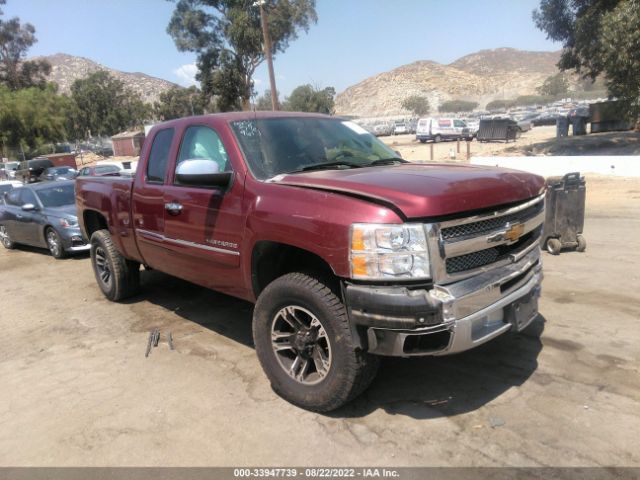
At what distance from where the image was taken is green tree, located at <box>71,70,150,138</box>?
235ft

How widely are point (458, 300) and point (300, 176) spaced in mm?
1378

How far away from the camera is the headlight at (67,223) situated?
30.6 feet

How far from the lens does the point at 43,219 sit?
382 inches

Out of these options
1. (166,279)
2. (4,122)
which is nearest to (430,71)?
(4,122)

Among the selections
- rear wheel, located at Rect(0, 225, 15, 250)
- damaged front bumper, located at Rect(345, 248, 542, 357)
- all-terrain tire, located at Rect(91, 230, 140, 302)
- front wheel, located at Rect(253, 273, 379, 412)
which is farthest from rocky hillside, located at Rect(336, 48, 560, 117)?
damaged front bumper, located at Rect(345, 248, 542, 357)

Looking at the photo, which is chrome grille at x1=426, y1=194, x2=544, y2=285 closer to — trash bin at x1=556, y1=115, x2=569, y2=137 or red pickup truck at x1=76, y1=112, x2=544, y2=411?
red pickup truck at x1=76, y1=112, x2=544, y2=411

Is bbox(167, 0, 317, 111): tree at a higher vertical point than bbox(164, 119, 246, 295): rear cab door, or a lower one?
higher

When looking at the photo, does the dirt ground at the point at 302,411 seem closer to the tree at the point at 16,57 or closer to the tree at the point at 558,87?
the tree at the point at 16,57

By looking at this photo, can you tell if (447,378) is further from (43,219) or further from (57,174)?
(57,174)

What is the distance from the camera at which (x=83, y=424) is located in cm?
355

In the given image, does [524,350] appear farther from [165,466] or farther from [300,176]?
[165,466]

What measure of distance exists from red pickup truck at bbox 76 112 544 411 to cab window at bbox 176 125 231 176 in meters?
0.02

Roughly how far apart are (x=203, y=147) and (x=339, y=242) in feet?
6.36

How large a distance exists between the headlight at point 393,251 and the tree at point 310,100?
6552 cm
